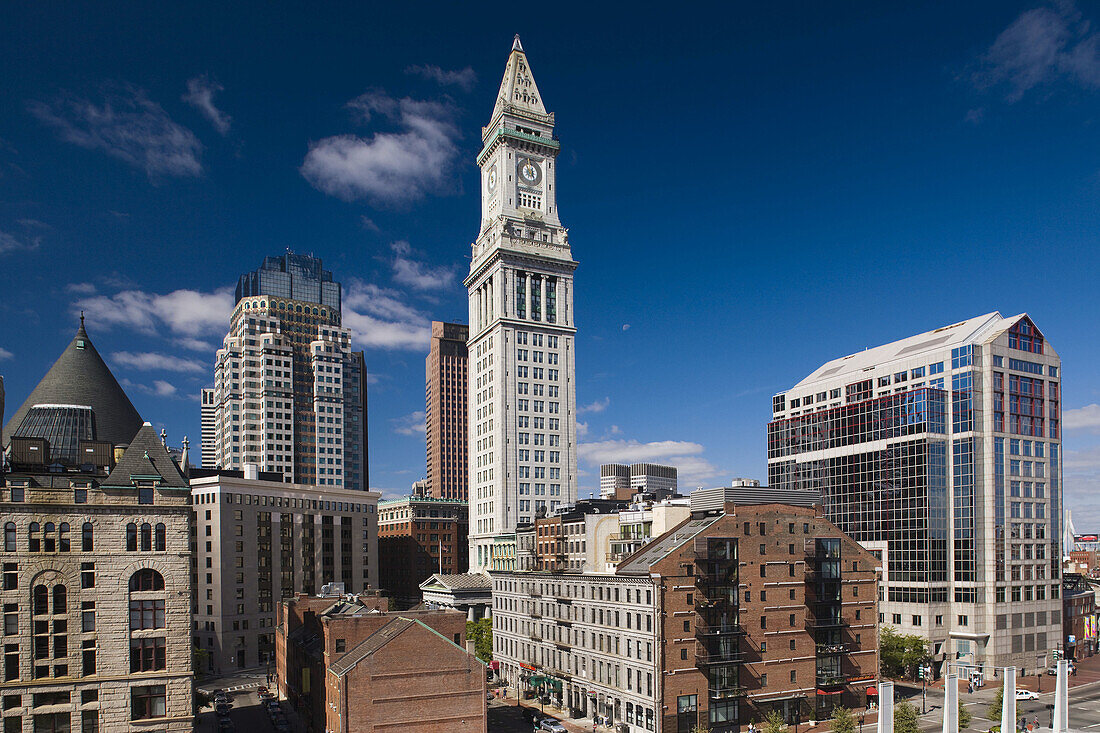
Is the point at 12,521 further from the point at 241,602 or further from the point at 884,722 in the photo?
the point at 241,602

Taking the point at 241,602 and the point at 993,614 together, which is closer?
the point at 993,614

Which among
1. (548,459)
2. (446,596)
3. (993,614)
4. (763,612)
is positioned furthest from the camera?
(548,459)

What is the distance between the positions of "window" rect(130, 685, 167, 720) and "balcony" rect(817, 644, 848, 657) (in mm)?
68690

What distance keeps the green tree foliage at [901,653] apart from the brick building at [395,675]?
6523 centimetres

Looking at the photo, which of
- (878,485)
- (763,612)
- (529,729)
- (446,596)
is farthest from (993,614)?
(446,596)

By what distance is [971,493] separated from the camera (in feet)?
411

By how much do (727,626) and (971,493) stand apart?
61590mm

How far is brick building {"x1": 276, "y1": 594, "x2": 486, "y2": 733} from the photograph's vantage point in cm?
7038

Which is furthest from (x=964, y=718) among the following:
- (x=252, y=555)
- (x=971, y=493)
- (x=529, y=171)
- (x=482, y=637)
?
(x=529, y=171)

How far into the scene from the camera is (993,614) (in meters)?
121

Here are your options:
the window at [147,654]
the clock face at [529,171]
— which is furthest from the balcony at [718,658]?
the clock face at [529,171]

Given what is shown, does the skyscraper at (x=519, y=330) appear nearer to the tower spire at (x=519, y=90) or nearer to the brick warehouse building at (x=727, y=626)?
the tower spire at (x=519, y=90)

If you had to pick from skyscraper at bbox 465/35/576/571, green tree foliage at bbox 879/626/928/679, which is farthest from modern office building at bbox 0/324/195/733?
skyscraper at bbox 465/35/576/571

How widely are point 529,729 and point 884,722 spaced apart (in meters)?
41.7
